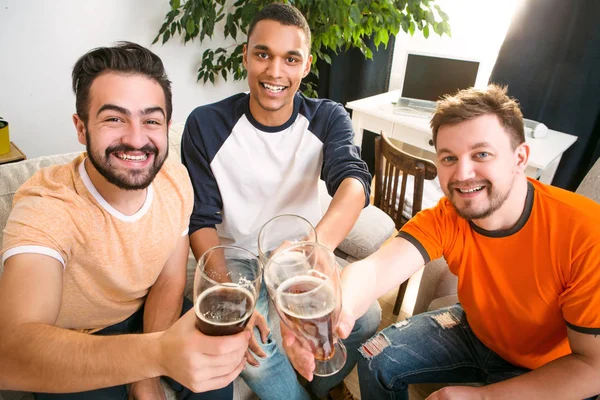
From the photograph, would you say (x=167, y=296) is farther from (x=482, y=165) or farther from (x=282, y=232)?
(x=482, y=165)

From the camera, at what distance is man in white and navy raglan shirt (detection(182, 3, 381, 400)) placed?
144 cm

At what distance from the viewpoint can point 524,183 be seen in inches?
44.3

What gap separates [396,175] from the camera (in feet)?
6.28

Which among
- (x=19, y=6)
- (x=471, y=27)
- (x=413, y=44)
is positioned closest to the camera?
(x=19, y=6)

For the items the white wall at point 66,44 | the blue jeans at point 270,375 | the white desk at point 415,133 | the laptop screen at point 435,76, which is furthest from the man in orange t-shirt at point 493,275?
the white wall at point 66,44

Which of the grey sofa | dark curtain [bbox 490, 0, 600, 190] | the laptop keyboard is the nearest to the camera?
the grey sofa

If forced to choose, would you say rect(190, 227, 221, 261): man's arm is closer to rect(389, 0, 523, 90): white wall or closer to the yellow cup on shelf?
the yellow cup on shelf

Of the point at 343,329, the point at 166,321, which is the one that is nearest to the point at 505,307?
the point at 343,329

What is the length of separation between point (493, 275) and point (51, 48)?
2.69 m

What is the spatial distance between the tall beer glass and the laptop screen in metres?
2.12

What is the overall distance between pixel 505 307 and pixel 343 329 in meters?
0.56

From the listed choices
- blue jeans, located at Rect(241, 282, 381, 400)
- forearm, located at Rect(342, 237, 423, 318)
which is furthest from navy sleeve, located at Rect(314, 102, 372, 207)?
blue jeans, located at Rect(241, 282, 381, 400)

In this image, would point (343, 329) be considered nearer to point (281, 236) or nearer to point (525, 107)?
point (281, 236)

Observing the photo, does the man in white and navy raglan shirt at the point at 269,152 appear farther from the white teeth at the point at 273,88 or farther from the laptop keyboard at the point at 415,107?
the laptop keyboard at the point at 415,107
